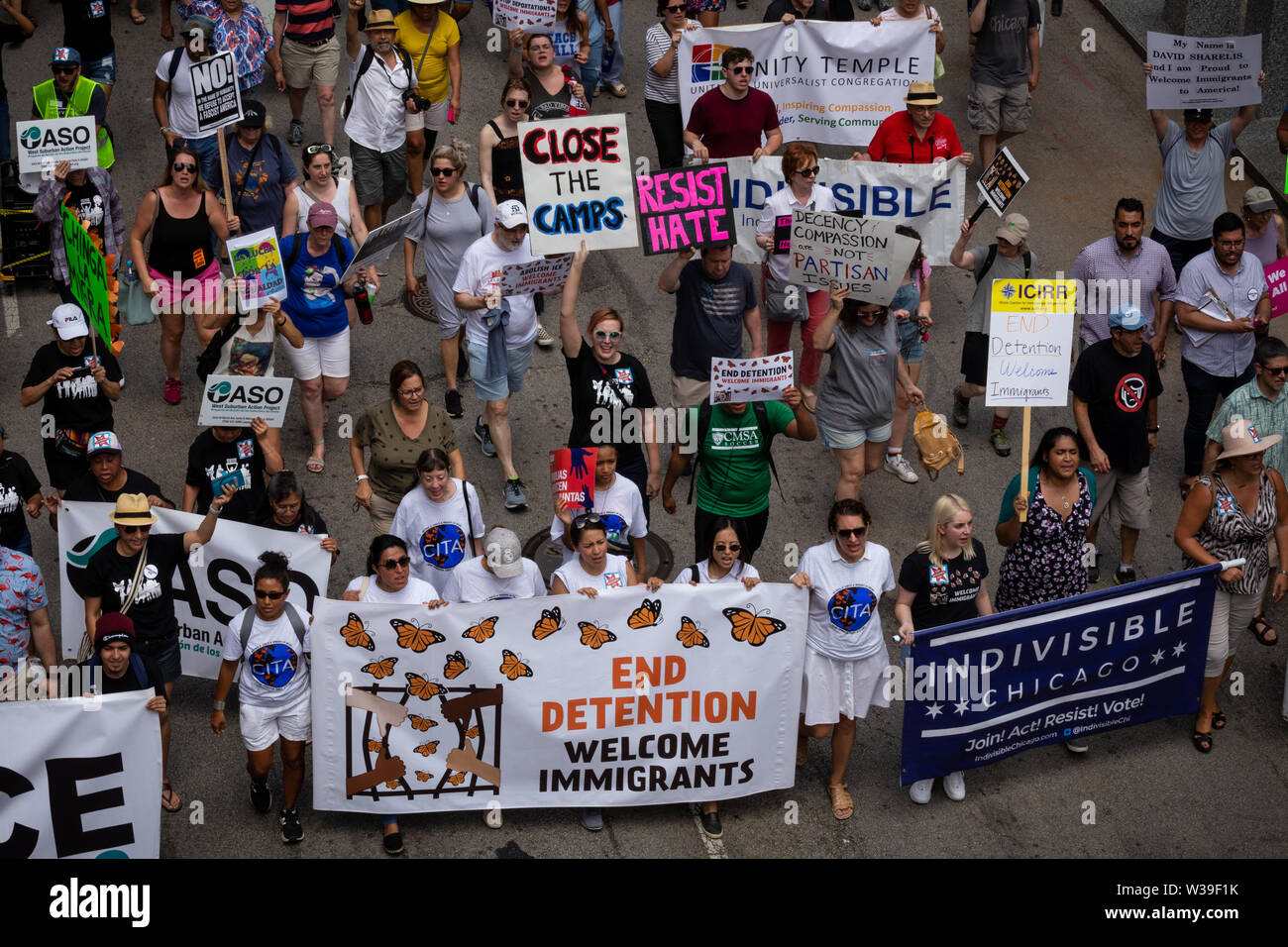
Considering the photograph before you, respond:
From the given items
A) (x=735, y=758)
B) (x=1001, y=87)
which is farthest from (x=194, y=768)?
(x=1001, y=87)

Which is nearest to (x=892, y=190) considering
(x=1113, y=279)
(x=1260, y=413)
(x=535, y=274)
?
(x=1113, y=279)

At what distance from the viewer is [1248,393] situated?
1198 centimetres

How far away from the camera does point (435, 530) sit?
11.1m

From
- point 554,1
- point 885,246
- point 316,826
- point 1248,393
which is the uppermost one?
point 554,1

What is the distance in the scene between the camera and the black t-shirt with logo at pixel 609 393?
11805 mm

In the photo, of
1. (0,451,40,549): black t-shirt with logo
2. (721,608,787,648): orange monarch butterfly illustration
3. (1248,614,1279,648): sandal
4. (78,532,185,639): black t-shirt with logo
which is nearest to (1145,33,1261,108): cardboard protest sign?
(1248,614,1279,648): sandal

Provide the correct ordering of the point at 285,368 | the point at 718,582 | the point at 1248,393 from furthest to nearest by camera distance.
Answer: the point at 285,368, the point at 1248,393, the point at 718,582

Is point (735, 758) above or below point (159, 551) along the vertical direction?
below

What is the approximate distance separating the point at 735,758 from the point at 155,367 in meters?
6.46

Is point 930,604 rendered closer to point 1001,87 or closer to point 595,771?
point 595,771

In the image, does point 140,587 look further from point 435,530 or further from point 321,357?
point 321,357

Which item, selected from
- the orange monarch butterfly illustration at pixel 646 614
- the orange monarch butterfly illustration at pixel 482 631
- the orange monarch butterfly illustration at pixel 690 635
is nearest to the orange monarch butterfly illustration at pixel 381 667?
the orange monarch butterfly illustration at pixel 482 631

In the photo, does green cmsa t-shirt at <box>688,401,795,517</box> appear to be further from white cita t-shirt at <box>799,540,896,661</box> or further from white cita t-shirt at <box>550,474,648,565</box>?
white cita t-shirt at <box>799,540,896,661</box>

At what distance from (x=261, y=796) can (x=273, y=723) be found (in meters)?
0.57
